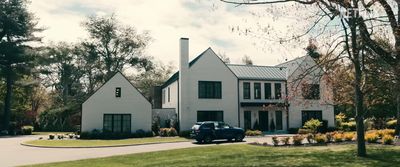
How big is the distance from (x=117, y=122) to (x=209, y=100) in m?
9.13

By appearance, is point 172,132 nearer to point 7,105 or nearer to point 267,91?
point 267,91

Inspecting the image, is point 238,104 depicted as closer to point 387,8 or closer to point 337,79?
point 337,79

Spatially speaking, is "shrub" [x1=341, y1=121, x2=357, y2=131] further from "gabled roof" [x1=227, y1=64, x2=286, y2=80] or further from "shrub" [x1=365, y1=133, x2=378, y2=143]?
"shrub" [x1=365, y1=133, x2=378, y2=143]

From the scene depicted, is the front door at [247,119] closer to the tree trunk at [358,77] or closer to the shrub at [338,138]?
the shrub at [338,138]

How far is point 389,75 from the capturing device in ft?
43.1

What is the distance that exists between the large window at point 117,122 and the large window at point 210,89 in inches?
294

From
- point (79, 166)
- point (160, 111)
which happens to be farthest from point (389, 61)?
point (160, 111)

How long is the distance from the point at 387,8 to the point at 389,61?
1817 millimetres

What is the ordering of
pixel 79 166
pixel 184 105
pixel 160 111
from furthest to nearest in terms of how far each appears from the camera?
1. pixel 160 111
2. pixel 184 105
3. pixel 79 166

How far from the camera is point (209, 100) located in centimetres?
3675

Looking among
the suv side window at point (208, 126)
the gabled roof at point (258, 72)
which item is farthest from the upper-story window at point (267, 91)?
the suv side window at point (208, 126)

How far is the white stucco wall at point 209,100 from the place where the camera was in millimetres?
35719

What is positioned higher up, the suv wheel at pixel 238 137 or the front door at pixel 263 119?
the front door at pixel 263 119

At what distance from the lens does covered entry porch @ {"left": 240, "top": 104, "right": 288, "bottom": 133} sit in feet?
125
